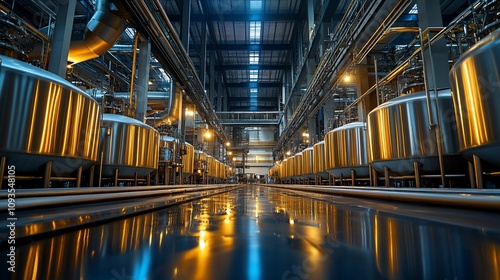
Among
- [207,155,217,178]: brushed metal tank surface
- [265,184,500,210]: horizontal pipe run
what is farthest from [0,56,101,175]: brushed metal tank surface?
[207,155,217,178]: brushed metal tank surface

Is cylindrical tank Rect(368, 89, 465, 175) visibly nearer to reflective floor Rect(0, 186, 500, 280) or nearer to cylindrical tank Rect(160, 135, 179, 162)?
reflective floor Rect(0, 186, 500, 280)

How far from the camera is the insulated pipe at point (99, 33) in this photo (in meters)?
3.45

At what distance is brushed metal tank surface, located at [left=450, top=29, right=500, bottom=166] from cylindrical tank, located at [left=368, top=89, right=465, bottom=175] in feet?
1.46

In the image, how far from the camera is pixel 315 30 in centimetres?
717

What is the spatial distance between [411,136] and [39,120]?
121 inches

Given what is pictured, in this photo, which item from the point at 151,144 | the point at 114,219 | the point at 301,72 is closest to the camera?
the point at 114,219

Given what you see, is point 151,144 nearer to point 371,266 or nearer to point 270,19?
point 371,266

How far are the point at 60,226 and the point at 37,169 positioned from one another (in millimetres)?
1500

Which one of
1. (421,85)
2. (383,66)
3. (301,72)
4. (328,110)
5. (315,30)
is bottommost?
(421,85)

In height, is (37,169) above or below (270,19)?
below

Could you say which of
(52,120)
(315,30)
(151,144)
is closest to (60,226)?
(52,120)

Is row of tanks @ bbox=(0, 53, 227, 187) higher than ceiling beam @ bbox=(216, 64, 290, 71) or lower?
lower

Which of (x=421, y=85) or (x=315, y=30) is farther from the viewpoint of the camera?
(x=315, y=30)

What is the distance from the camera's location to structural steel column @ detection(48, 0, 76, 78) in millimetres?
2445
